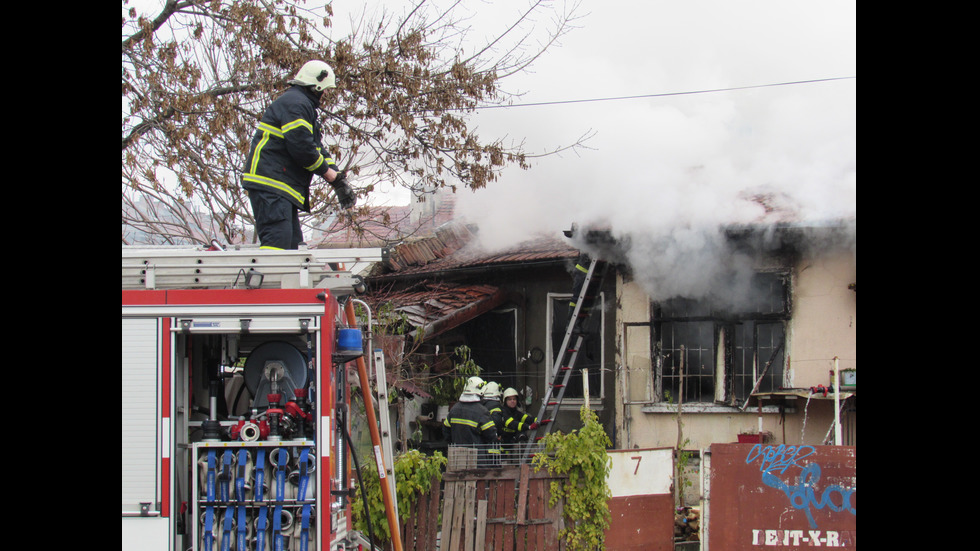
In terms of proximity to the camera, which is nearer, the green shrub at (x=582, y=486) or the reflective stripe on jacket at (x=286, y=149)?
the reflective stripe on jacket at (x=286, y=149)

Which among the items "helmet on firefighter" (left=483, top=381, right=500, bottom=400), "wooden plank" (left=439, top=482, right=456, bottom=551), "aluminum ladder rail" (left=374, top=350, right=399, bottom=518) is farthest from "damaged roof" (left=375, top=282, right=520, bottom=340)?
"aluminum ladder rail" (left=374, top=350, right=399, bottom=518)

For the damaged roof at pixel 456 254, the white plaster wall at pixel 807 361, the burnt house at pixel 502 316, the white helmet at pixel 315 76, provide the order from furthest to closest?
the damaged roof at pixel 456 254 → the burnt house at pixel 502 316 → the white plaster wall at pixel 807 361 → the white helmet at pixel 315 76

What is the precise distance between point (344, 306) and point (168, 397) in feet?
3.86

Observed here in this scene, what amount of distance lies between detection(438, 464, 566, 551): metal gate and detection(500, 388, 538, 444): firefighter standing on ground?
2813 millimetres

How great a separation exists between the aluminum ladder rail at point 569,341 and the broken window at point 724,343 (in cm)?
90

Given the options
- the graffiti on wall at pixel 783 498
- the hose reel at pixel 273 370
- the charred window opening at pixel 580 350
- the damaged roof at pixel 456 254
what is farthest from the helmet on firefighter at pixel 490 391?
the hose reel at pixel 273 370

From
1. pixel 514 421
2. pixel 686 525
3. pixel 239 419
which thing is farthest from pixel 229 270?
pixel 514 421

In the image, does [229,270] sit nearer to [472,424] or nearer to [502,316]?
→ [472,424]

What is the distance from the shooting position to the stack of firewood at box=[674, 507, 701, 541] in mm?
9211

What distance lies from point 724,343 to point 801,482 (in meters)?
4.19

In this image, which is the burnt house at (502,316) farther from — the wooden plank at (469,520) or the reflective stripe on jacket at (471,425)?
the wooden plank at (469,520)

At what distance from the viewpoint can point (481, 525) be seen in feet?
25.7

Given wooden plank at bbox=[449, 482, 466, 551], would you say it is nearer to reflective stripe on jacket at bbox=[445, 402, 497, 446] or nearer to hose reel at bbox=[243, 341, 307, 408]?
reflective stripe on jacket at bbox=[445, 402, 497, 446]

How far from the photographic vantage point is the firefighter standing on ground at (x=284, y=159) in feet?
19.1
